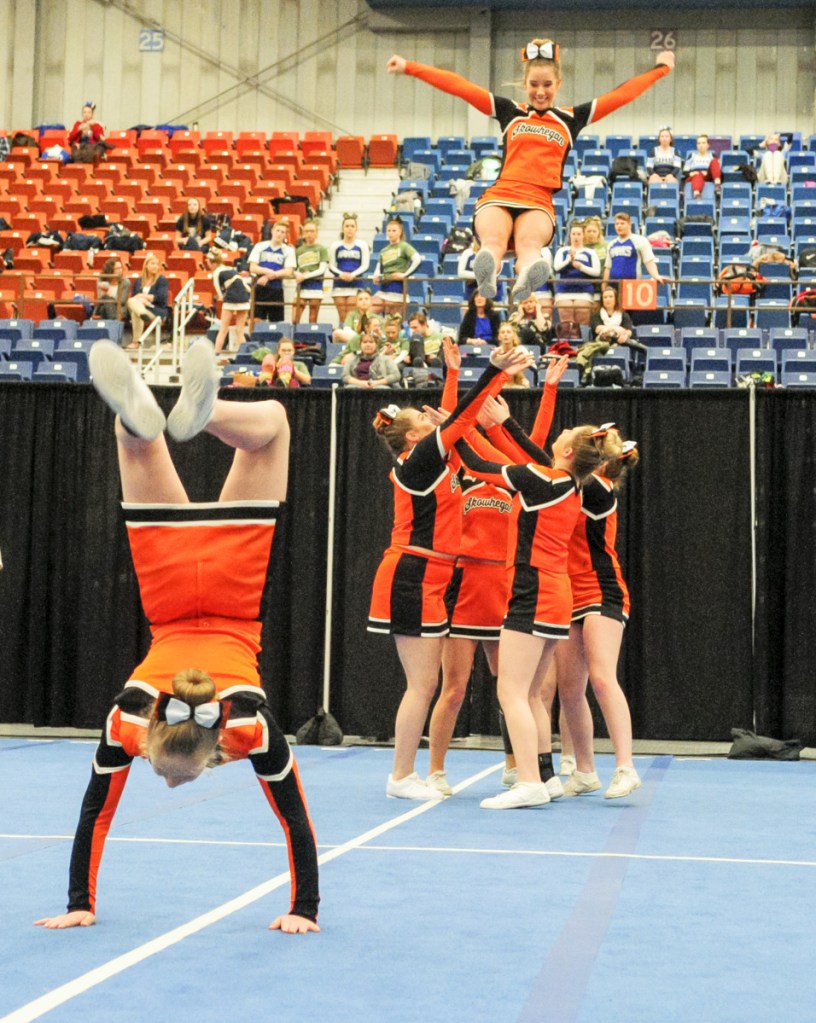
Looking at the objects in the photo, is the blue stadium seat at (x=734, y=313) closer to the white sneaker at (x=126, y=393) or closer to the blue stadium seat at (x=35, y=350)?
the blue stadium seat at (x=35, y=350)

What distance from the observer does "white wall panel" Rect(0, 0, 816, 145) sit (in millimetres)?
20172

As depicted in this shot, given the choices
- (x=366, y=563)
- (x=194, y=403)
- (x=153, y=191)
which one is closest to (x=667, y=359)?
(x=366, y=563)

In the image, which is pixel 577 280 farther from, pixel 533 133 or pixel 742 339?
pixel 533 133

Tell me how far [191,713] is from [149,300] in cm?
1029

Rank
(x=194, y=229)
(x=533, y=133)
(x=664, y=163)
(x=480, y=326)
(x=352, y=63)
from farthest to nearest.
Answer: (x=352, y=63) → (x=664, y=163) → (x=194, y=229) → (x=480, y=326) → (x=533, y=133)

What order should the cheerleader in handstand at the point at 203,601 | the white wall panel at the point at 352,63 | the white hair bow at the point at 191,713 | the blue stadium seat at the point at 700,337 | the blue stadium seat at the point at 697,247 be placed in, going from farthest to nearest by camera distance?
1. the white wall panel at the point at 352,63
2. the blue stadium seat at the point at 697,247
3. the blue stadium seat at the point at 700,337
4. the cheerleader in handstand at the point at 203,601
5. the white hair bow at the point at 191,713

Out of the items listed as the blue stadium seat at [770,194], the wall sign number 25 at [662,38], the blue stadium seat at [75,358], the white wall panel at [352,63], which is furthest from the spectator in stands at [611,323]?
the wall sign number 25 at [662,38]

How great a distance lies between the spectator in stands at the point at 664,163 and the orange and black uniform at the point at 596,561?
11.3 meters

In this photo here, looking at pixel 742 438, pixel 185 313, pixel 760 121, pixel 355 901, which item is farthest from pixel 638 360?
pixel 760 121

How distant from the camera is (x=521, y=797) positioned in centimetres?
609

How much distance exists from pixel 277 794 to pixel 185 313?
1007 centimetres

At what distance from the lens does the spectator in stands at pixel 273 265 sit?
13195 millimetres

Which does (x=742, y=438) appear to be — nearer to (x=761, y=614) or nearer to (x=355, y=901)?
(x=761, y=614)

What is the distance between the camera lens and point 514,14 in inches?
806
